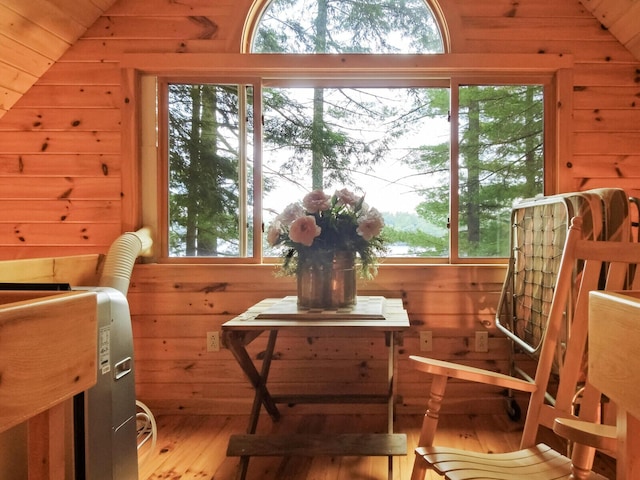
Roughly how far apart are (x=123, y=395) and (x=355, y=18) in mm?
2269

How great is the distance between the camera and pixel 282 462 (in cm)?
201

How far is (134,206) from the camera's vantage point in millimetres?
2508

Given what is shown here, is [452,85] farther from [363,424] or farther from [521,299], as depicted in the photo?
[363,424]

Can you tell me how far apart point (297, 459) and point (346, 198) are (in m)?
1.17

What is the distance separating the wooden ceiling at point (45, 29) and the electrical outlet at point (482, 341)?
166cm

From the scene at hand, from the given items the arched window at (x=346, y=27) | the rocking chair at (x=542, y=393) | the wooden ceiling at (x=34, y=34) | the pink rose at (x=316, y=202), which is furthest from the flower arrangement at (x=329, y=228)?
the wooden ceiling at (x=34, y=34)

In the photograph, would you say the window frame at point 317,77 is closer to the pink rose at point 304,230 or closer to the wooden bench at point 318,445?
the pink rose at point 304,230

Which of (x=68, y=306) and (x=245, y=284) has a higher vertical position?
(x=68, y=306)

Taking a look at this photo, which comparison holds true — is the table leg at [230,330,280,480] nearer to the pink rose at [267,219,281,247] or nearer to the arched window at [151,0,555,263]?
the pink rose at [267,219,281,247]

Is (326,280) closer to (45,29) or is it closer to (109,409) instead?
(109,409)

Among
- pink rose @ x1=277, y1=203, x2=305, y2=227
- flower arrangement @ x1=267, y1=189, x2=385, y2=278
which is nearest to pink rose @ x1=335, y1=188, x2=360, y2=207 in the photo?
flower arrangement @ x1=267, y1=189, x2=385, y2=278

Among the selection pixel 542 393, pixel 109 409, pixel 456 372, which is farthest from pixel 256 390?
pixel 542 393

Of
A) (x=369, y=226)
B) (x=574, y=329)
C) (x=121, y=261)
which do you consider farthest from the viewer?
(x=121, y=261)

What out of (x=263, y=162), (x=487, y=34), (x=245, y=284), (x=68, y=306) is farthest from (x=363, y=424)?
(x=487, y=34)
